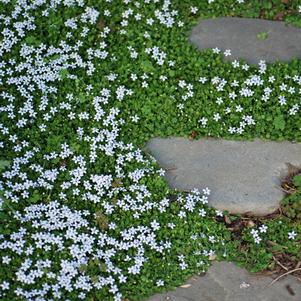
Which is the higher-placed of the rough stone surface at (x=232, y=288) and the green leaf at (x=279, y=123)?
the green leaf at (x=279, y=123)

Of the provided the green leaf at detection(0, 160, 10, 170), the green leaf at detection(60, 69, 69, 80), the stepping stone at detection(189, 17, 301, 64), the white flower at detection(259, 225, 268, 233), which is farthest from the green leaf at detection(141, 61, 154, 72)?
the white flower at detection(259, 225, 268, 233)

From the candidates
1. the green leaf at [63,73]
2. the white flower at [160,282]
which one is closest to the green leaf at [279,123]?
the white flower at [160,282]

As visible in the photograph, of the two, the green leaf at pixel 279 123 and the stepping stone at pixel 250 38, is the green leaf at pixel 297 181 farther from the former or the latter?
the stepping stone at pixel 250 38

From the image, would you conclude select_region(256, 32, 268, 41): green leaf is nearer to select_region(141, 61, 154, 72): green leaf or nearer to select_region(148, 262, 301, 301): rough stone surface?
select_region(141, 61, 154, 72): green leaf

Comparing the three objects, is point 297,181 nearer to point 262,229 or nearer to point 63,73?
point 262,229

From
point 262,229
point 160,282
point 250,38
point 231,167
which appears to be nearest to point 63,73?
point 231,167
